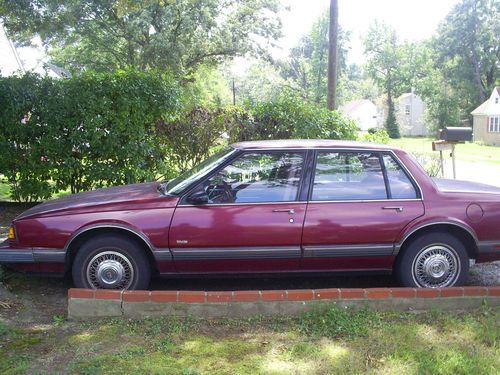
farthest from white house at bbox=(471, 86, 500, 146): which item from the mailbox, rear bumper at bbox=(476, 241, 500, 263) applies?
rear bumper at bbox=(476, 241, 500, 263)

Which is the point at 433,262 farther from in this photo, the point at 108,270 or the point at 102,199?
the point at 102,199

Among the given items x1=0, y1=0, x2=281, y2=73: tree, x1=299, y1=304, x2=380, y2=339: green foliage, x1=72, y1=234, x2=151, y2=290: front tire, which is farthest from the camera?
x1=0, y1=0, x2=281, y2=73: tree

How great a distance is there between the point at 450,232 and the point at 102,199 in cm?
333

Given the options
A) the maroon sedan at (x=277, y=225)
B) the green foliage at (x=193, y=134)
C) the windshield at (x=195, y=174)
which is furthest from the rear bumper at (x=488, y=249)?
the green foliage at (x=193, y=134)

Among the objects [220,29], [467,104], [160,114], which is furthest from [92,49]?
[467,104]

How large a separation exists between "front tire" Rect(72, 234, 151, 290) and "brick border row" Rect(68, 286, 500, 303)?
0.41m

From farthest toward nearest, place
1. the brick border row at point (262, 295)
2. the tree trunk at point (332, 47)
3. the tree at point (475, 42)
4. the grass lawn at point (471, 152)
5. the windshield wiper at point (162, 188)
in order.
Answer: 1. the tree at point (475, 42)
2. the grass lawn at point (471, 152)
3. the tree trunk at point (332, 47)
4. the windshield wiper at point (162, 188)
5. the brick border row at point (262, 295)

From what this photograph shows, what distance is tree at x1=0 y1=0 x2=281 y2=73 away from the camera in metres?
24.5

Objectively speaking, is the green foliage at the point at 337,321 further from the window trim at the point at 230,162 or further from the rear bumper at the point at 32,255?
the rear bumper at the point at 32,255

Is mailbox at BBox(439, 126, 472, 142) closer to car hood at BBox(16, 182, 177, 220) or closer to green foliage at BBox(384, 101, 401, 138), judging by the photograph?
car hood at BBox(16, 182, 177, 220)

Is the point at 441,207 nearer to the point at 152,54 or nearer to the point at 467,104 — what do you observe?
the point at 152,54

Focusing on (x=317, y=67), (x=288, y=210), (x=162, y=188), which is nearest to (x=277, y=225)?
(x=288, y=210)

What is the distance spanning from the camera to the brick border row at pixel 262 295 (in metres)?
4.05

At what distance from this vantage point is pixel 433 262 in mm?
4668
